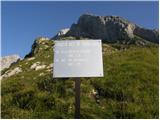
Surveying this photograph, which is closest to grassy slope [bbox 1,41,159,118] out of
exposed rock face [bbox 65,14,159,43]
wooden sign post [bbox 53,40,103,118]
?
wooden sign post [bbox 53,40,103,118]

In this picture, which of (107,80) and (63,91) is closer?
(63,91)

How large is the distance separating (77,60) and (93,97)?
3.97m

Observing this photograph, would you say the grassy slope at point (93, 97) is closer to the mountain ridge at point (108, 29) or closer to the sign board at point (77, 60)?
the sign board at point (77, 60)

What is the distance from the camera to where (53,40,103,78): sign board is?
11.0 meters

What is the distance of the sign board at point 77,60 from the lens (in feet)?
36.1

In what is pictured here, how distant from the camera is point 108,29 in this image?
17425 centimetres

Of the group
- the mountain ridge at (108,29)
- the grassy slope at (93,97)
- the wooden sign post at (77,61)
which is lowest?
the grassy slope at (93,97)

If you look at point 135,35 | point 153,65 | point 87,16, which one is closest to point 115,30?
point 135,35

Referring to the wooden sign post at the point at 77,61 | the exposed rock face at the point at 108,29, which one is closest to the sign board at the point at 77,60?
the wooden sign post at the point at 77,61

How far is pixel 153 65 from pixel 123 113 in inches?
233

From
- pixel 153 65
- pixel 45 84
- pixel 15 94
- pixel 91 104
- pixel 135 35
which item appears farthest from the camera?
pixel 135 35

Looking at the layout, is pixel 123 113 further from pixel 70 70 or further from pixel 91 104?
pixel 70 70

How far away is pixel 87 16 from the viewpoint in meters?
190

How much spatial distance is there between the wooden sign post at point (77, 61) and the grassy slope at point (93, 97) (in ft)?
6.97
